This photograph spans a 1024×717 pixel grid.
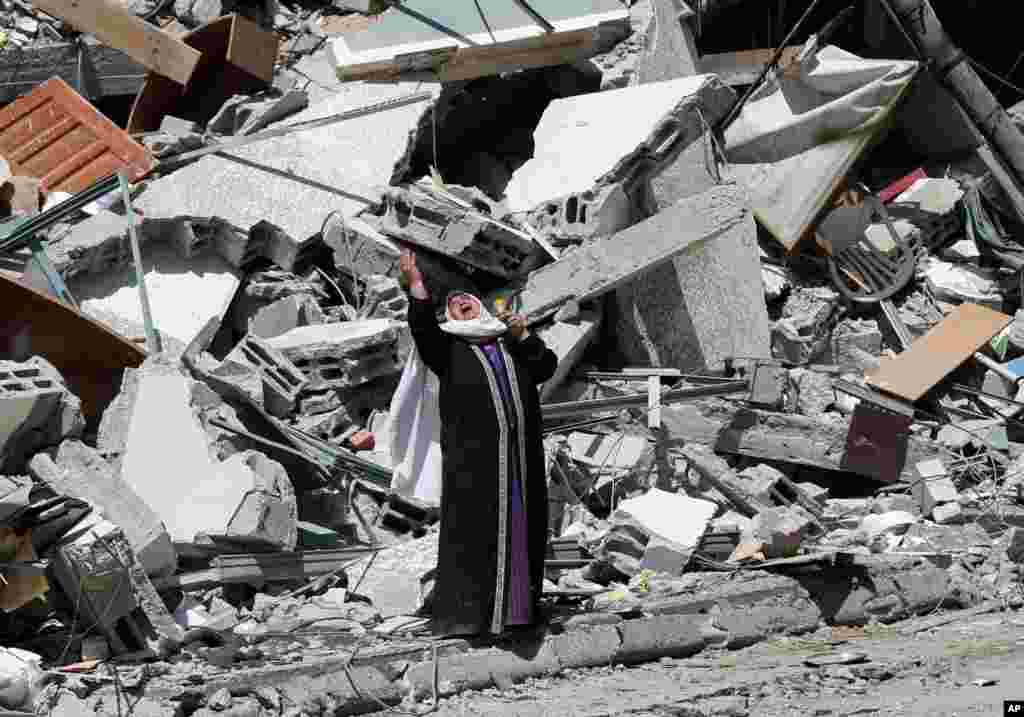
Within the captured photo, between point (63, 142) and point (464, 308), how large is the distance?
4.69 meters

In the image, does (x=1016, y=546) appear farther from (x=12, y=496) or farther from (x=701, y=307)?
(x=12, y=496)

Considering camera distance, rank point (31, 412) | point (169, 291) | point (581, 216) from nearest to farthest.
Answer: point (31, 412) < point (169, 291) < point (581, 216)

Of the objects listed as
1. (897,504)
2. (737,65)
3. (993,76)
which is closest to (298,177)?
(737,65)

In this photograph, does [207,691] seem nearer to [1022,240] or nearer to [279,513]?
[279,513]

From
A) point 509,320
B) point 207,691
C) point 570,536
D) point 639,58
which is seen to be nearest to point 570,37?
point 639,58

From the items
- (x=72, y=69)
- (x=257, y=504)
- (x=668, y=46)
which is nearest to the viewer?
(x=257, y=504)

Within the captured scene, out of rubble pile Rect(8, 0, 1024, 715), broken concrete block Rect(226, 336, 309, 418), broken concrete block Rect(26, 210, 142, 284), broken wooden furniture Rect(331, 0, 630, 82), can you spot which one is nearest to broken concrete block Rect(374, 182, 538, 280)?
rubble pile Rect(8, 0, 1024, 715)

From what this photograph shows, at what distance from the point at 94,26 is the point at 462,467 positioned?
5.55 metres

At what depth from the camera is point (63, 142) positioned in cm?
1058

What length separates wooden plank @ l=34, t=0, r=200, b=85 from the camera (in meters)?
11.0

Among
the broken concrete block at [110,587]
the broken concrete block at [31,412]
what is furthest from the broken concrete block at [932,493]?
the broken concrete block at [31,412]

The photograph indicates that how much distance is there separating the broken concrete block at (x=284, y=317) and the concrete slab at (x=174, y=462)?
1.02m

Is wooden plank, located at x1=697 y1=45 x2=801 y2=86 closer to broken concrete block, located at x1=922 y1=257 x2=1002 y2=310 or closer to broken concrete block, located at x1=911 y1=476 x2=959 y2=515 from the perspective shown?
broken concrete block, located at x1=922 y1=257 x2=1002 y2=310

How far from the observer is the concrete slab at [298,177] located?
9.75 m
